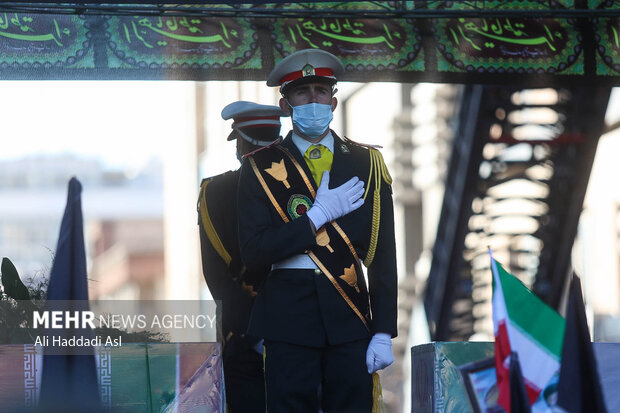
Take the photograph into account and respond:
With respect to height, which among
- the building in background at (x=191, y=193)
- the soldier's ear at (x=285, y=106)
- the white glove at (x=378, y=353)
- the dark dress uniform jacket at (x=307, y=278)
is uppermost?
the building in background at (x=191, y=193)

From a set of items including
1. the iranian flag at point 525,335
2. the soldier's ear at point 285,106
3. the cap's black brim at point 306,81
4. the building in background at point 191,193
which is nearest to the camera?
the iranian flag at point 525,335

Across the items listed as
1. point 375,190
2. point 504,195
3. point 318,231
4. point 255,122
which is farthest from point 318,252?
point 504,195

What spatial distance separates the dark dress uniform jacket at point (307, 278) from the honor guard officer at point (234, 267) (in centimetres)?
92

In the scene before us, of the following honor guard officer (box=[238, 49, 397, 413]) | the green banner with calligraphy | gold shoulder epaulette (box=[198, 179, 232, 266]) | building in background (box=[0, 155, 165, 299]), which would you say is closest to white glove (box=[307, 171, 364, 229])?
honor guard officer (box=[238, 49, 397, 413])

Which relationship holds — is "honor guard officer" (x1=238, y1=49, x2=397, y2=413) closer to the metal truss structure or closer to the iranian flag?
the iranian flag

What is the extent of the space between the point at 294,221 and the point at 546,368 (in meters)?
1.45

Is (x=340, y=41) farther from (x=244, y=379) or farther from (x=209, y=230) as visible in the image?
(x=244, y=379)

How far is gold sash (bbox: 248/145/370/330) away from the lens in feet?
19.4

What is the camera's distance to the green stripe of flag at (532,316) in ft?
16.6

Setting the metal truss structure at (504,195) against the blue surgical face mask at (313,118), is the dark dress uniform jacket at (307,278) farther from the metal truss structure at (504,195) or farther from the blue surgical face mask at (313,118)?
the metal truss structure at (504,195)

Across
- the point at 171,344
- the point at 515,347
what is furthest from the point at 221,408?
the point at 515,347

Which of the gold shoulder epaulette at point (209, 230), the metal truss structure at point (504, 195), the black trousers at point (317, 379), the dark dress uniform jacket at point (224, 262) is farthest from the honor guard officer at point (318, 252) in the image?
the metal truss structure at point (504, 195)

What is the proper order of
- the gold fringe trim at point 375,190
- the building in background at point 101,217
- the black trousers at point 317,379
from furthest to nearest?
the building in background at point 101,217 < the gold fringe trim at point 375,190 < the black trousers at point 317,379

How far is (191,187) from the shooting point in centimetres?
4788
